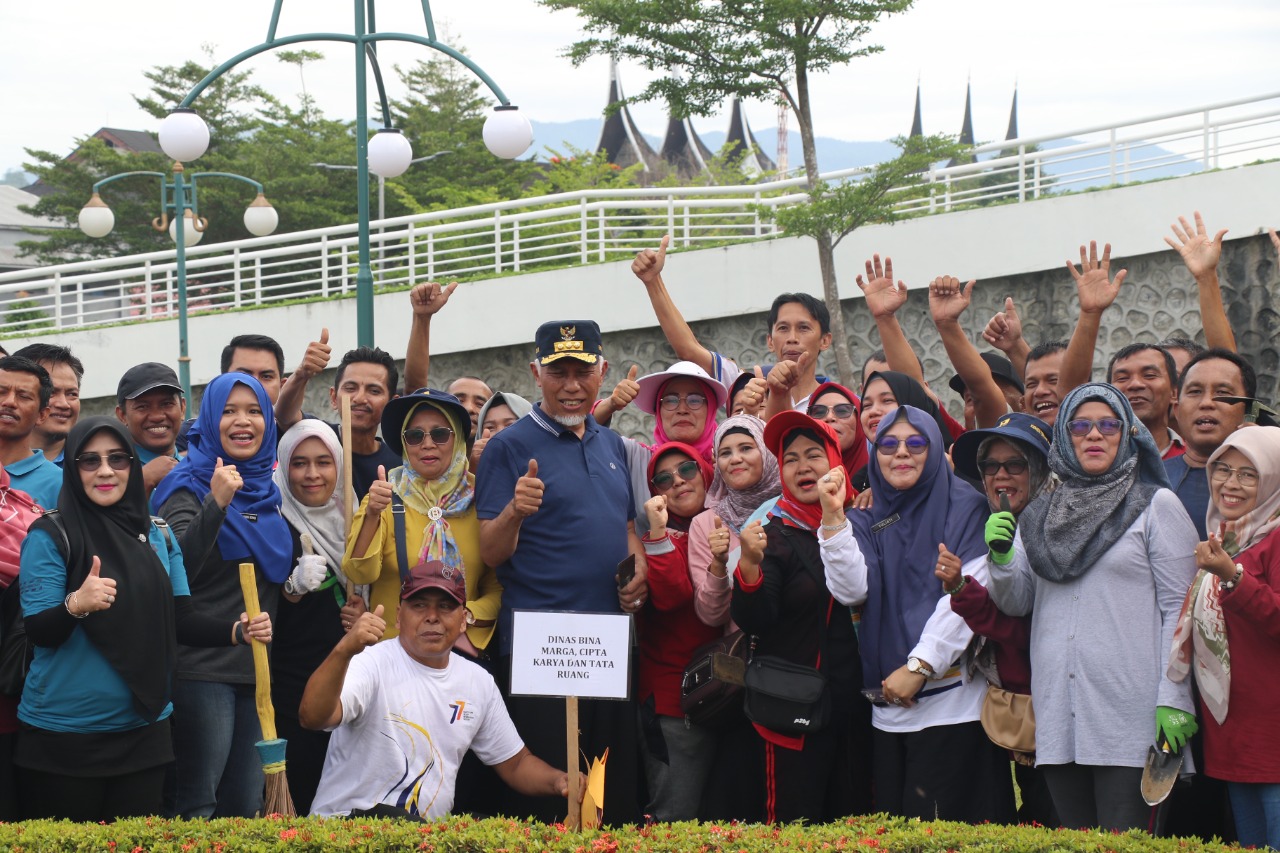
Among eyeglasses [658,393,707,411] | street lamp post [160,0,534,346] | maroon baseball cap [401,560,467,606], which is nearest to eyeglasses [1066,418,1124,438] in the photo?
eyeglasses [658,393,707,411]

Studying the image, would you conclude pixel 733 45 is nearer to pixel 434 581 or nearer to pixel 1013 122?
pixel 434 581

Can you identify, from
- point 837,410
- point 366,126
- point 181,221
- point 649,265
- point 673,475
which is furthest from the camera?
point 181,221

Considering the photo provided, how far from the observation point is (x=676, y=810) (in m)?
5.34

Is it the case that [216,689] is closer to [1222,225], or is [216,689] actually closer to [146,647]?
[146,647]

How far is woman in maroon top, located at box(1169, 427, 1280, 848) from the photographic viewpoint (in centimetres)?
433

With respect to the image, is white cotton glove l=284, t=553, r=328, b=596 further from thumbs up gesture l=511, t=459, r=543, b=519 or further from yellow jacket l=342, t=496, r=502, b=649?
thumbs up gesture l=511, t=459, r=543, b=519

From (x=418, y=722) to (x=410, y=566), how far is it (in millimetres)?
742

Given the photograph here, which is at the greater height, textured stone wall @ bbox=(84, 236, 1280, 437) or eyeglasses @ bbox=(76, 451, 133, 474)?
textured stone wall @ bbox=(84, 236, 1280, 437)

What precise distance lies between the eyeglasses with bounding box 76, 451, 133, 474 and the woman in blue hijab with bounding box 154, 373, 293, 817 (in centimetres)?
42

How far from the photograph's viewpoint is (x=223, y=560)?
5.19 m

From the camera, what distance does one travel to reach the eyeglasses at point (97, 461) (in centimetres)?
462

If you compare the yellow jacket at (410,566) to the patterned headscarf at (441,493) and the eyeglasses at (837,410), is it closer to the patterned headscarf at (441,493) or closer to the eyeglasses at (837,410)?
the patterned headscarf at (441,493)

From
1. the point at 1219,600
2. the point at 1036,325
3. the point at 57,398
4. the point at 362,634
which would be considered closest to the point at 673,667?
the point at 362,634

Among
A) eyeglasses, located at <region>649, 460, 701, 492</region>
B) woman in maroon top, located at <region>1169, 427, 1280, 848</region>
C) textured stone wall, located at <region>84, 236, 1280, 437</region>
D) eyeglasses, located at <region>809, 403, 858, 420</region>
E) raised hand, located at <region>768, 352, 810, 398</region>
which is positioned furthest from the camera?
textured stone wall, located at <region>84, 236, 1280, 437</region>
